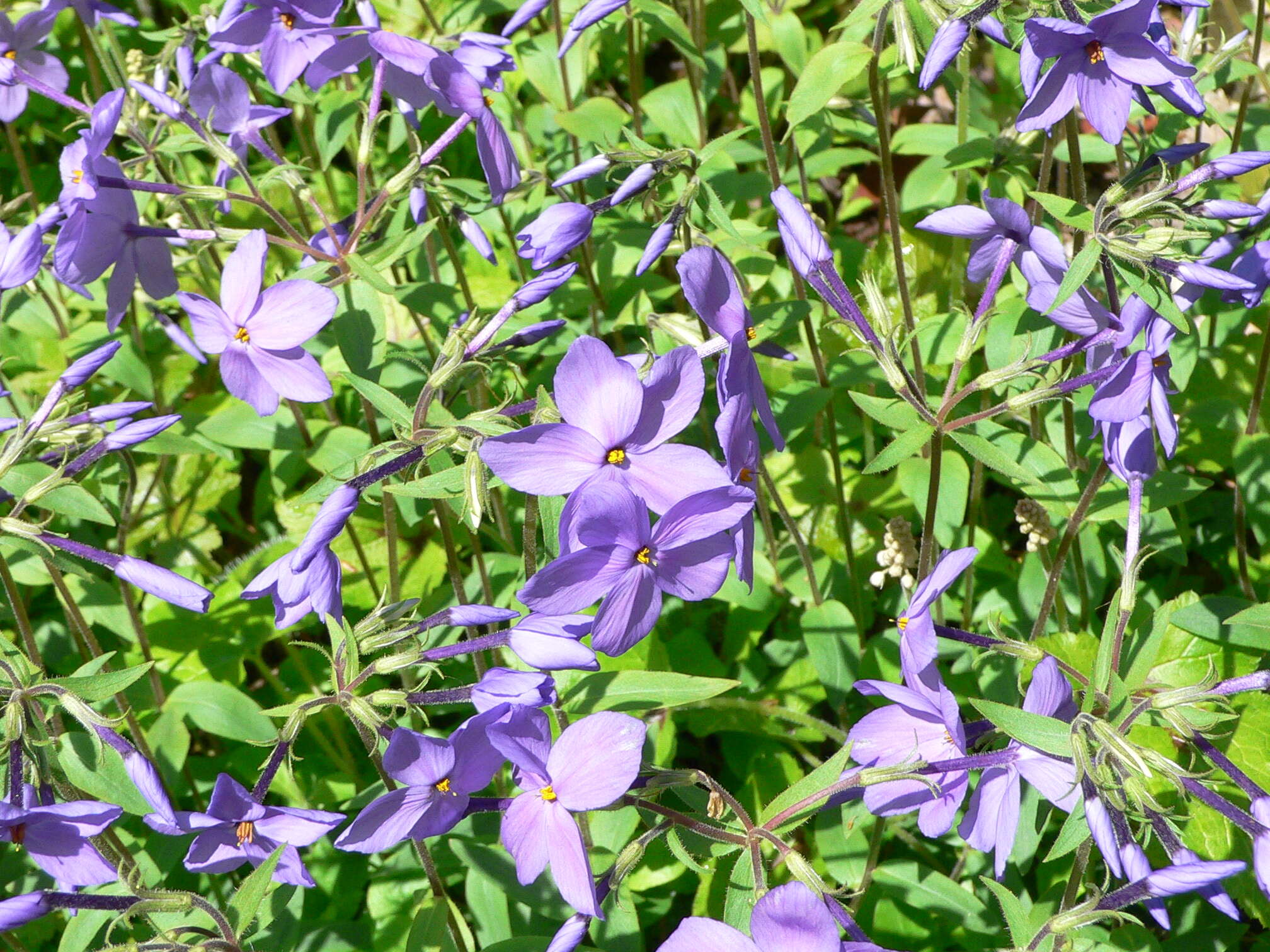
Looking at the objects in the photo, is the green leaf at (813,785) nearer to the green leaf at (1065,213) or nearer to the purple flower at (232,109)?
the green leaf at (1065,213)

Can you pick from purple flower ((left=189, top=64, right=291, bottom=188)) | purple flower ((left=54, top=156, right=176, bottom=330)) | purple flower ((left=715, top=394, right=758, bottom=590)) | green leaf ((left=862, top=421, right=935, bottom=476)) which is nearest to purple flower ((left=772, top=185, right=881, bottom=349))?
green leaf ((left=862, top=421, right=935, bottom=476))

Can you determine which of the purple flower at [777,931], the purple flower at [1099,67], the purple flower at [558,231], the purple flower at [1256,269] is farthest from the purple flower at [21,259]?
the purple flower at [1256,269]

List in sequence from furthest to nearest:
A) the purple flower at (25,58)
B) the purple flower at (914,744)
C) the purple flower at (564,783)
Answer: the purple flower at (25,58) → the purple flower at (914,744) → the purple flower at (564,783)

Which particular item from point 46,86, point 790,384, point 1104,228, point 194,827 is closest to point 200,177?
point 46,86

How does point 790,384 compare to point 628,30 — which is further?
point 628,30

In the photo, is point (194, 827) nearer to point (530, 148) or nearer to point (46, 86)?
point (46, 86)

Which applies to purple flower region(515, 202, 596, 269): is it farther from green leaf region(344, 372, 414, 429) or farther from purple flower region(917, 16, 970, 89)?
purple flower region(917, 16, 970, 89)

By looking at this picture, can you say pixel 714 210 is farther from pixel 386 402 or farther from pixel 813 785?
pixel 813 785

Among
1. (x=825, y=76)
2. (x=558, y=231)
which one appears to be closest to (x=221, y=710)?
(x=558, y=231)
